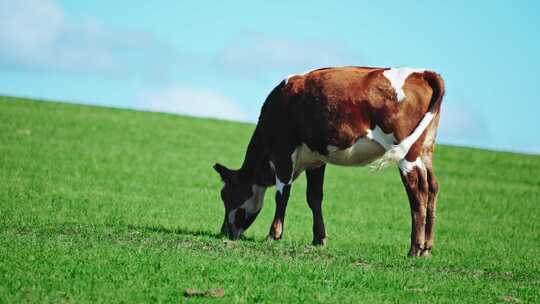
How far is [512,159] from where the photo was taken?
44.6 m

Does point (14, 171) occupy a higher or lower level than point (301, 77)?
lower

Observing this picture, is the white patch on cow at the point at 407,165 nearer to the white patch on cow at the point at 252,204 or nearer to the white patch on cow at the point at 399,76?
the white patch on cow at the point at 399,76

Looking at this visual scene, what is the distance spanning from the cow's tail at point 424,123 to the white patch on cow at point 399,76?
0.97 ft

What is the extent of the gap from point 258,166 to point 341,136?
8.45 feet

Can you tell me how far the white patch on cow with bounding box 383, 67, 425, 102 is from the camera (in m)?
15.2

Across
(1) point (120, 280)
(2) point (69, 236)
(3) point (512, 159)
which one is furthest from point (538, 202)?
(1) point (120, 280)

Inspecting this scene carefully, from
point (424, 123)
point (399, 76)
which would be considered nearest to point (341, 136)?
point (399, 76)

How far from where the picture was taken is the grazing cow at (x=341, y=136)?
15156mm

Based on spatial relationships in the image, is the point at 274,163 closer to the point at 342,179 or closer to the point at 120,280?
the point at 120,280

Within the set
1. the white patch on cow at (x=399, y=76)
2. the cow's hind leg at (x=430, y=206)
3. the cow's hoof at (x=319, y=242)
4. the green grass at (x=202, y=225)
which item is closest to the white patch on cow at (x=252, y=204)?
the green grass at (x=202, y=225)

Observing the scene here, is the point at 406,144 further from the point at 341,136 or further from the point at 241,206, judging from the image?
the point at 241,206

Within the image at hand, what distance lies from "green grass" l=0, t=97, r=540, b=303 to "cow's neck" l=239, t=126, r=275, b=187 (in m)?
1.26

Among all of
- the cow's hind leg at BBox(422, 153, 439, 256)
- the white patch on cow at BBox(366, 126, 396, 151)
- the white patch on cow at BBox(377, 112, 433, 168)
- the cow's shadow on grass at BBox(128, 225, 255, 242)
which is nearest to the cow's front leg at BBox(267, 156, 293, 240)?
the cow's shadow on grass at BBox(128, 225, 255, 242)

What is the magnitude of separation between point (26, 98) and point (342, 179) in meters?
20.5
